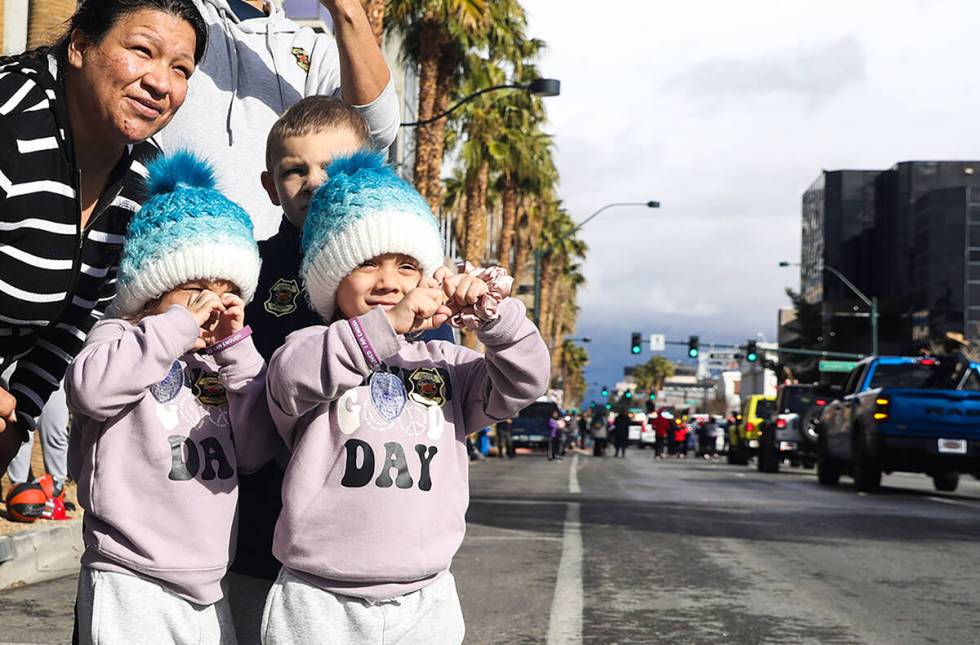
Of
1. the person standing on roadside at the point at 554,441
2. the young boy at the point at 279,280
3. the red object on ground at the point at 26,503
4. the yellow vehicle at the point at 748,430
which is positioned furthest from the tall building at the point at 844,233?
the young boy at the point at 279,280

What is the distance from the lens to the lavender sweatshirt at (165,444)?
102 inches

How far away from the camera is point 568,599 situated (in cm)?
736

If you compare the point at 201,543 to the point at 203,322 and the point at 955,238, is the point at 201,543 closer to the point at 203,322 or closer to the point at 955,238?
the point at 203,322

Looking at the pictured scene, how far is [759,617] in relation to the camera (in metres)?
6.87

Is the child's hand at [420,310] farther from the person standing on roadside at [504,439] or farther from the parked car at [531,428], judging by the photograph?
the parked car at [531,428]

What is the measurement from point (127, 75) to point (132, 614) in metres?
1.12

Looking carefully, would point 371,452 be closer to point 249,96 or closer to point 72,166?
point 72,166

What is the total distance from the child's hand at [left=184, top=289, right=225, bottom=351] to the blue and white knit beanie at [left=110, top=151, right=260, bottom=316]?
1.8 inches

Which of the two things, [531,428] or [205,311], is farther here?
[531,428]

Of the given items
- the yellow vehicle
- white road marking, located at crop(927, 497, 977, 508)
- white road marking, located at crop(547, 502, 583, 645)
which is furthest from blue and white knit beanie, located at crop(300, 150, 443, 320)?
the yellow vehicle

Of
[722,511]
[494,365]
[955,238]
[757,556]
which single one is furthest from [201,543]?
[955,238]

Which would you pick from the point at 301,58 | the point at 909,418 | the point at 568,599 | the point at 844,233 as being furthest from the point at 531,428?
the point at 844,233

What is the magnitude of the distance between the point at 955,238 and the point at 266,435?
8546 cm

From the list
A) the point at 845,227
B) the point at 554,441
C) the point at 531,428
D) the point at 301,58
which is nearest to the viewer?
the point at 301,58
